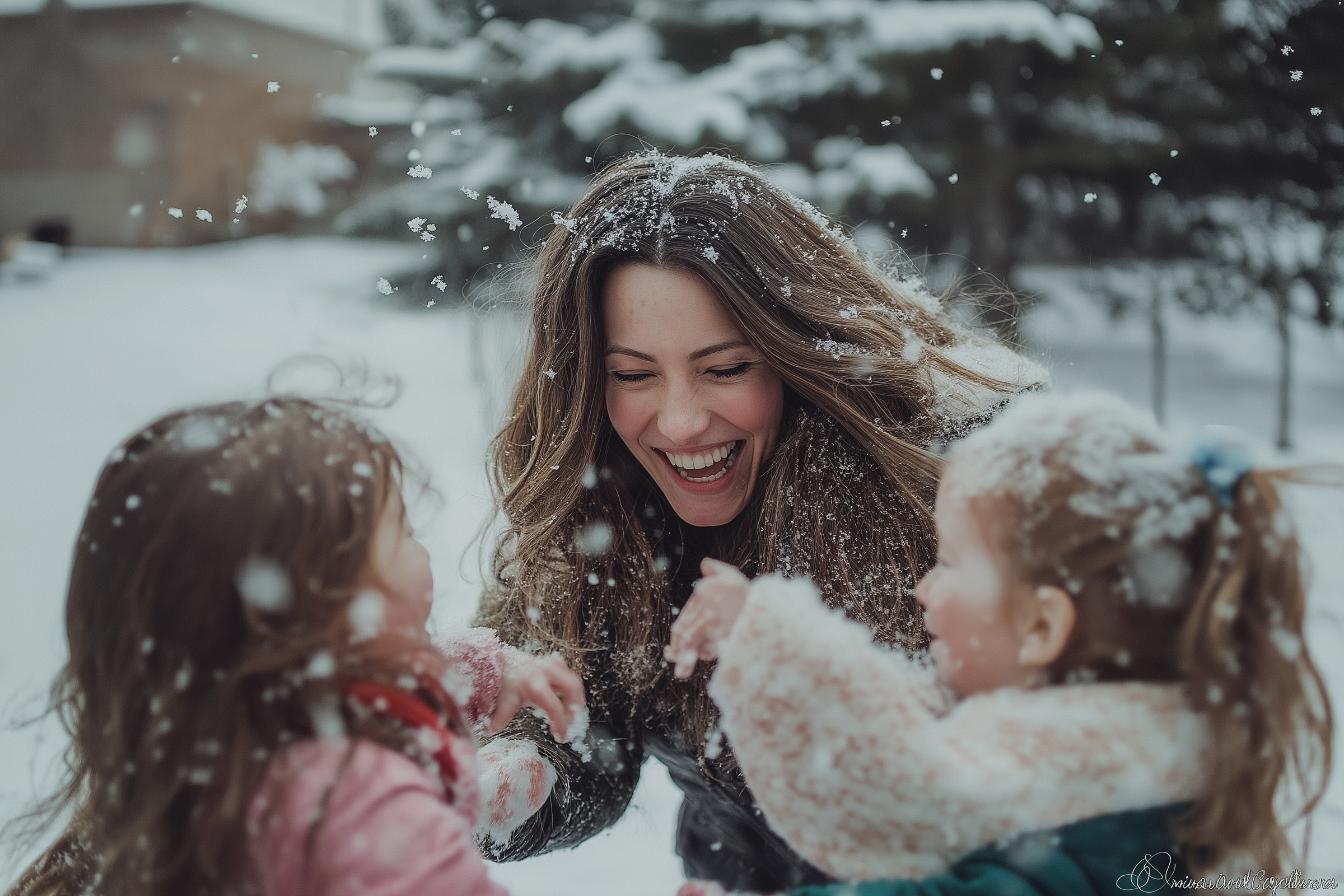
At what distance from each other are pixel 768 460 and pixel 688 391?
0.26m

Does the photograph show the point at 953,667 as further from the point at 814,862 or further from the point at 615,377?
the point at 615,377

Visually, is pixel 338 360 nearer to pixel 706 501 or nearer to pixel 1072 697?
pixel 706 501

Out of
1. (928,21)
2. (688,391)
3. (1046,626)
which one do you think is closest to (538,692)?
(688,391)

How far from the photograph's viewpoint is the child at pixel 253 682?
1040 millimetres

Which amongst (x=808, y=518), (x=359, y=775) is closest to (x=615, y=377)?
(x=808, y=518)

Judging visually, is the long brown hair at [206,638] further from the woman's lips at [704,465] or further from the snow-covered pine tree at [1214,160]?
the snow-covered pine tree at [1214,160]

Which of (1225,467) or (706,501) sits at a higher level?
(1225,467)

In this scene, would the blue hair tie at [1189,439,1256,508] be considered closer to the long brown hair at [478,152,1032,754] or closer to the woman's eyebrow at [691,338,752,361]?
the long brown hair at [478,152,1032,754]

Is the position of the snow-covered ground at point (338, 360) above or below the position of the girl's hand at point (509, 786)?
below

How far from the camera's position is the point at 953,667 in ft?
4.00

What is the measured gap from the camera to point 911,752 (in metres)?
1.07

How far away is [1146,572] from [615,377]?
3.82ft

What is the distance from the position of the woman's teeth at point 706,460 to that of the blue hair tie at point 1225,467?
97 centimetres

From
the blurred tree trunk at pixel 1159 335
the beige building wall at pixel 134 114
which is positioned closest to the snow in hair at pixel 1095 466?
the blurred tree trunk at pixel 1159 335
